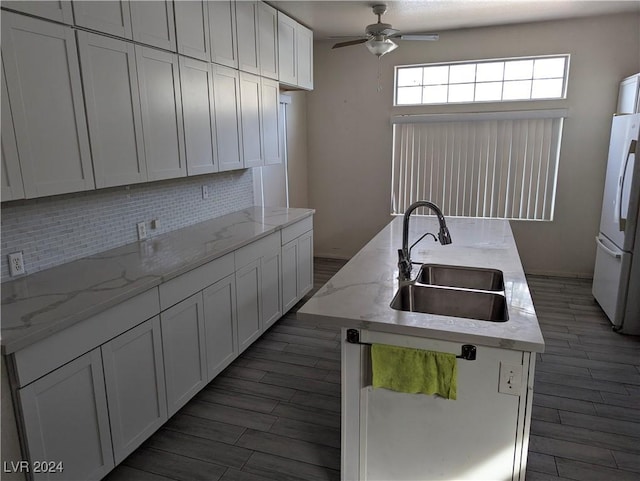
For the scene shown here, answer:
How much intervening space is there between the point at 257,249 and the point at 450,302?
1565mm

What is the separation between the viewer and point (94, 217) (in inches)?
99.8

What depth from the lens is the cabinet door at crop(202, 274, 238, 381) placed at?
2.68m

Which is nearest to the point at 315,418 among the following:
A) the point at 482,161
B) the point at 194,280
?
the point at 194,280

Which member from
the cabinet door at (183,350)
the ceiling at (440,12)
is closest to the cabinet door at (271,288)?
the cabinet door at (183,350)

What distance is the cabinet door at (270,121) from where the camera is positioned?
3758 millimetres

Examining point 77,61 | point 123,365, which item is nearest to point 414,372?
point 123,365

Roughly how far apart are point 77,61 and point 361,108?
3797mm

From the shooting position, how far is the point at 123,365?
2025mm

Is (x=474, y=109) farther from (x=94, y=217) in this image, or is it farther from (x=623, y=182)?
(x=94, y=217)

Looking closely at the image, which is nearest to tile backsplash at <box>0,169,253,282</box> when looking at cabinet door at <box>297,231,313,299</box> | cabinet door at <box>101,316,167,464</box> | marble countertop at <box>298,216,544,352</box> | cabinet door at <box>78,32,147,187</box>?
cabinet door at <box>78,32,147,187</box>

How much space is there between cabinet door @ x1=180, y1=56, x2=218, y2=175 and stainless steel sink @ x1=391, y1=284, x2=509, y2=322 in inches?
66.8

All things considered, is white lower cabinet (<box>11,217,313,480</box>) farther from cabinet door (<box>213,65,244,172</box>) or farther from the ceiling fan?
the ceiling fan

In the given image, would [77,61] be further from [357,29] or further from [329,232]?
[329,232]

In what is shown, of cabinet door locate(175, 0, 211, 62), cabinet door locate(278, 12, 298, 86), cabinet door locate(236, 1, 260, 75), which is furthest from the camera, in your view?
cabinet door locate(278, 12, 298, 86)
